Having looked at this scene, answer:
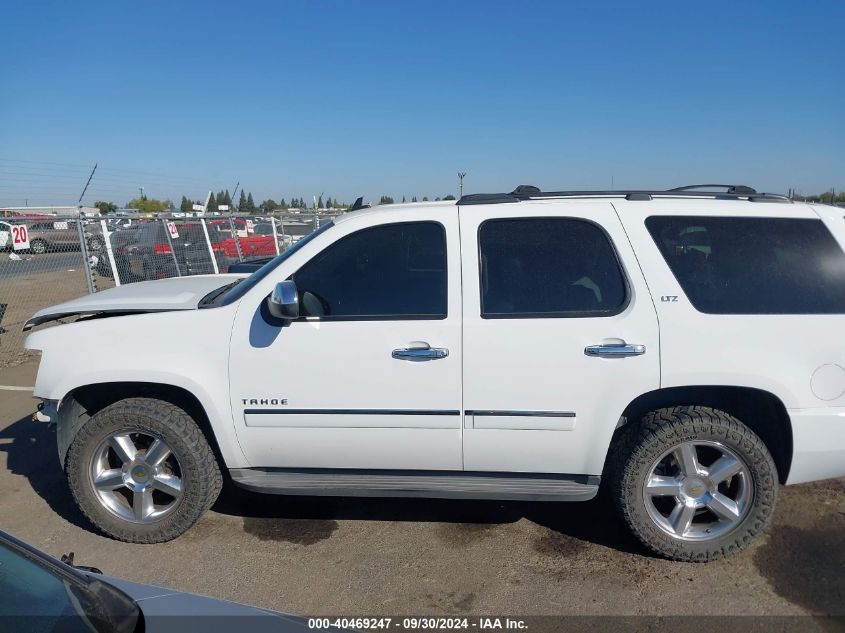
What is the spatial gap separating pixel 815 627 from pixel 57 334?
4.17m

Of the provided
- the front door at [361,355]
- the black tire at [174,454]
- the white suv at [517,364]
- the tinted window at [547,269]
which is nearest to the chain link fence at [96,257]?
the black tire at [174,454]

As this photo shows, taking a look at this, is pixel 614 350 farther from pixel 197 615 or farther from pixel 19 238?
pixel 19 238

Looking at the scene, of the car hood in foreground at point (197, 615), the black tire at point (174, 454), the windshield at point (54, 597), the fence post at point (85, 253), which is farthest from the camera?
the fence post at point (85, 253)

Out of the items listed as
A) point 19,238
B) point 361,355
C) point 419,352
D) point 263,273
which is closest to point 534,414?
point 419,352

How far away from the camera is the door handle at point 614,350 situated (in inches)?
127

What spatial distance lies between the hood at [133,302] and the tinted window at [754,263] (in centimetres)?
278

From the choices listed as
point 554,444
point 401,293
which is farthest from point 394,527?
point 401,293

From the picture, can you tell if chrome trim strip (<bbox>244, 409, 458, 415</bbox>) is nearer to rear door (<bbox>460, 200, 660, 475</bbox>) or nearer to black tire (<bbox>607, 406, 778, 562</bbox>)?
rear door (<bbox>460, 200, 660, 475</bbox>)

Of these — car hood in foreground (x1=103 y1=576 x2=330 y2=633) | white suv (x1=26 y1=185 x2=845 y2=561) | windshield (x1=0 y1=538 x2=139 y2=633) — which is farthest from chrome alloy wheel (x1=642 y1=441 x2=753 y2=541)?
windshield (x1=0 y1=538 x2=139 y2=633)

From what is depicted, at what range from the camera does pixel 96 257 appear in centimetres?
1008

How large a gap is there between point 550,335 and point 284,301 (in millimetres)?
1376

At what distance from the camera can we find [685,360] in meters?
3.23

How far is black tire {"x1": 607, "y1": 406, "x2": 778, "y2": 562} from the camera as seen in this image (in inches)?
130

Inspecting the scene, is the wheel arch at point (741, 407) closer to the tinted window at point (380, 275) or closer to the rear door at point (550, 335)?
the rear door at point (550, 335)
